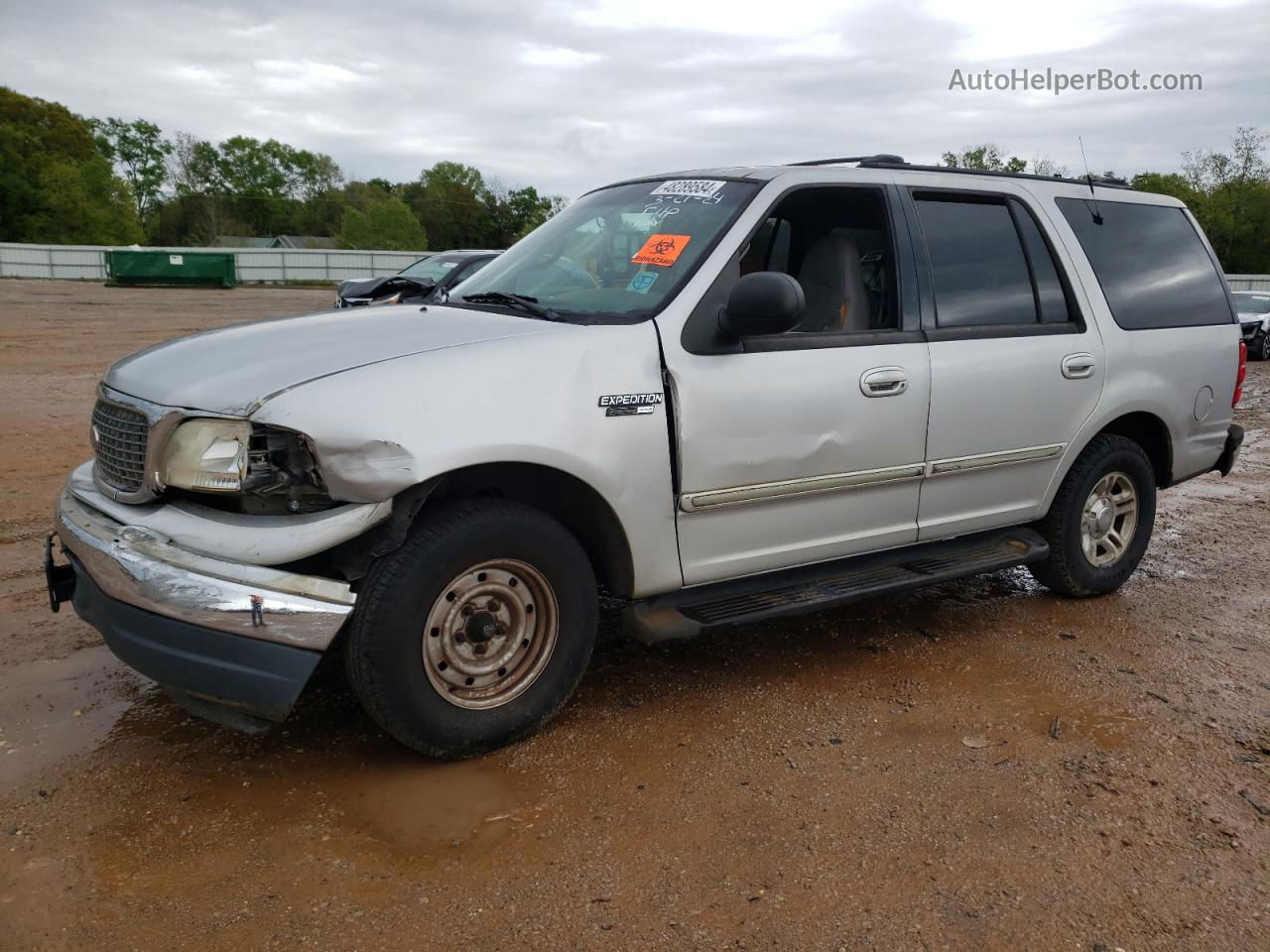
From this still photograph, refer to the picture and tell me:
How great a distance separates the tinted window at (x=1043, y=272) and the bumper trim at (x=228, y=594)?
342 cm

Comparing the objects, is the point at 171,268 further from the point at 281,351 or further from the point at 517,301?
the point at 281,351

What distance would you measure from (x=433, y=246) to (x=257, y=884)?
9286 centimetres

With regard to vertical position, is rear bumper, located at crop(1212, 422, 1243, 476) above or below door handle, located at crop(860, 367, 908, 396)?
below

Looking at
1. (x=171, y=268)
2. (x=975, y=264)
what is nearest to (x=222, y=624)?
(x=975, y=264)

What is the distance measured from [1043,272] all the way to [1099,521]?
4.39 feet

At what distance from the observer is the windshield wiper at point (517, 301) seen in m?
3.78

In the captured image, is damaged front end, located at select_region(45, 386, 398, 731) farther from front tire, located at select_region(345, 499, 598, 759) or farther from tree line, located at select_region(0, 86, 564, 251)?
tree line, located at select_region(0, 86, 564, 251)

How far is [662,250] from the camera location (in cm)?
389

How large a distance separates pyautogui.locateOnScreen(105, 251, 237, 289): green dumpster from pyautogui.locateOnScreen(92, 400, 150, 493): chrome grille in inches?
1483


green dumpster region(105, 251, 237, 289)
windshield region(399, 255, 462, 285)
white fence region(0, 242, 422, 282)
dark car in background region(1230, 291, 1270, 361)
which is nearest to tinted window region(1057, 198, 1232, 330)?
windshield region(399, 255, 462, 285)

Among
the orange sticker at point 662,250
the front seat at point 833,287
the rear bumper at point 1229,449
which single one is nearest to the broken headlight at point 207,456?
the orange sticker at point 662,250

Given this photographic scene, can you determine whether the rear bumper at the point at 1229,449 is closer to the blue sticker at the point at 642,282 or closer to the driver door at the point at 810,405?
the driver door at the point at 810,405

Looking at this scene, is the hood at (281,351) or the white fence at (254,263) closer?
the hood at (281,351)

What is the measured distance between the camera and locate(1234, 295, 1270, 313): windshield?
2044 cm
